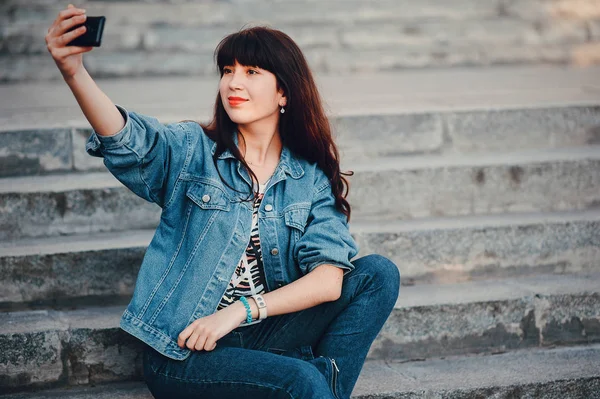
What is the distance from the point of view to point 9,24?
19.4 ft

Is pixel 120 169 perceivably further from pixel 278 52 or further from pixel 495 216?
pixel 495 216

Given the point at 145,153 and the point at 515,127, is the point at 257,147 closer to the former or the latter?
the point at 145,153

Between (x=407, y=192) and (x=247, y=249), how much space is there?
50.4 inches

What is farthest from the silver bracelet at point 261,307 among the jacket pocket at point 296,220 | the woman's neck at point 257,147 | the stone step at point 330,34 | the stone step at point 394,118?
the stone step at point 330,34

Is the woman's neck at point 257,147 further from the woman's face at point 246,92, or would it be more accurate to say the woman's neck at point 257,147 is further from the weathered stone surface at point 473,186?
the weathered stone surface at point 473,186

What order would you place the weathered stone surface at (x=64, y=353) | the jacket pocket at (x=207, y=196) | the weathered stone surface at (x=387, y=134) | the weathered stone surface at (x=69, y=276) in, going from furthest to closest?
the weathered stone surface at (x=387, y=134) < the weathered stone surface at (x=69, y=276) < the weathered stone surface at (x=64, y=353) < the jacket pocket at (x=207, y=196)

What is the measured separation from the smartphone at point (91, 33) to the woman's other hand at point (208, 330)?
0.90m

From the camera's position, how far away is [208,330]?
96.3 inches

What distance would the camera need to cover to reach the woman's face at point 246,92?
8.60ft

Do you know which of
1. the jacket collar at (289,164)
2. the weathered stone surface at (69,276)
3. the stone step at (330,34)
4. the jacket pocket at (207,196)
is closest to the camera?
the jacket pocket at (207,196)

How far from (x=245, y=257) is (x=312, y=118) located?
0.53 m

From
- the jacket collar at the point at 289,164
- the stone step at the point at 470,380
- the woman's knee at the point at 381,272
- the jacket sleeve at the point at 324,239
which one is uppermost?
the jacket collar at the point at 289,164

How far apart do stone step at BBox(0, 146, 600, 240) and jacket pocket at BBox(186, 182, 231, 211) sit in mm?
943

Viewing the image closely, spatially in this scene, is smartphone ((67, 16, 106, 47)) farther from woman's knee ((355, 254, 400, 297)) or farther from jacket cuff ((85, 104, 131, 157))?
woman's knee ((355, 254, 400, 297))
